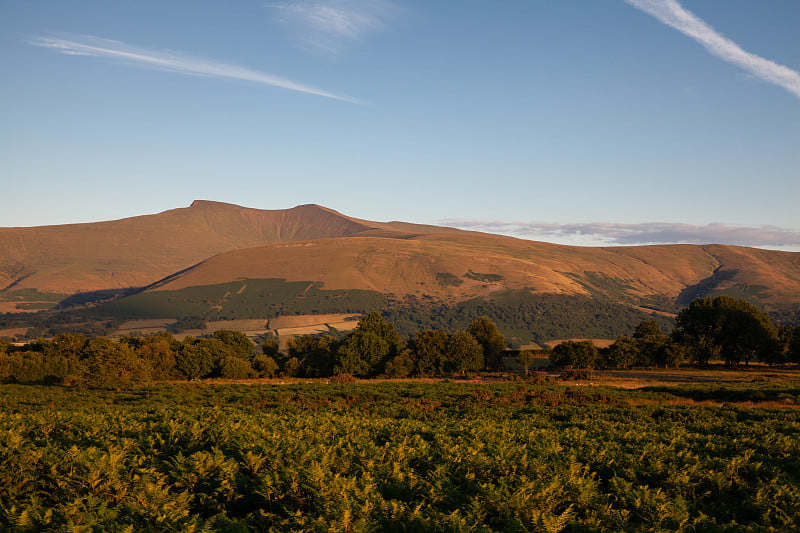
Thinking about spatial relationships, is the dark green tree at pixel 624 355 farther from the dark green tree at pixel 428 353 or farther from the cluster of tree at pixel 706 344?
the dark green tree at pixel 428 353

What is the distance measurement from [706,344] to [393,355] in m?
65.5

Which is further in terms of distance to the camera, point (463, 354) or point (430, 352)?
point (430, 352)

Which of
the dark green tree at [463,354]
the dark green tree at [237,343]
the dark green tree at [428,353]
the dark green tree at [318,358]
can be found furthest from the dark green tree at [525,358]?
the dark green tree at [237,343]

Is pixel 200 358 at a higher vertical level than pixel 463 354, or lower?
lower

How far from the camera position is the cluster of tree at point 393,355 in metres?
108

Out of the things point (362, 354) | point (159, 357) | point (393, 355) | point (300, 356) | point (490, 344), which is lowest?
point (300, 356)

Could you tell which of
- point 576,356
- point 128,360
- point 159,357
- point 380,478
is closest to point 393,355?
point 576,356

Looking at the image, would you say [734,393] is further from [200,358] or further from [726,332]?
[200,358]

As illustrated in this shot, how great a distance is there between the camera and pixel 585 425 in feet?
93.2

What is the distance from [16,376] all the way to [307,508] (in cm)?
10108

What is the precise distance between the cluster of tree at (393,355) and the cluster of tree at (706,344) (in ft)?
56.2

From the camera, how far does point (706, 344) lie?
105 m

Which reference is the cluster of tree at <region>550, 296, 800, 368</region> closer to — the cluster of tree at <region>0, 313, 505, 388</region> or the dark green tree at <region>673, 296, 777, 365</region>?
the dark green tree at <region>673, 296, 777, 365</region>

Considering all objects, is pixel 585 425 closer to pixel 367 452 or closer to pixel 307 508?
pixel 367 452
